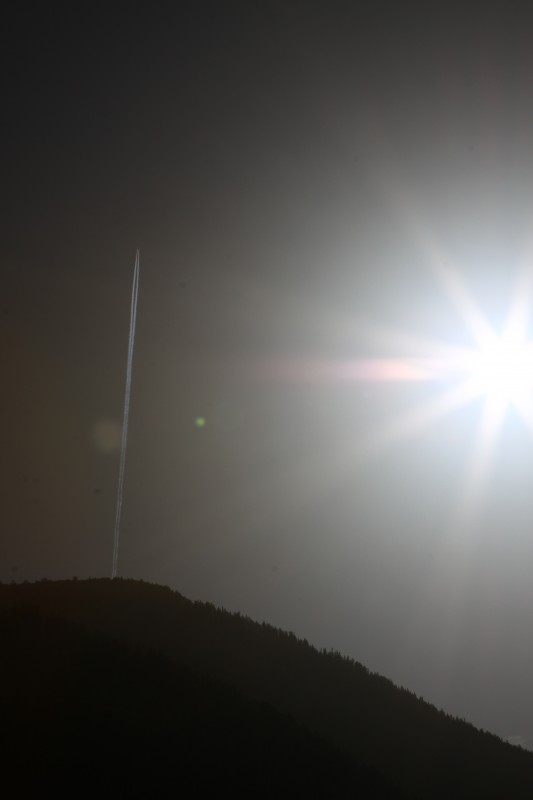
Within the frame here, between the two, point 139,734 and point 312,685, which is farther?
point 312,685

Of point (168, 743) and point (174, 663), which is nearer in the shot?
point (168, 743)

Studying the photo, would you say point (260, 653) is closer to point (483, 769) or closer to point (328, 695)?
point (328, 695)

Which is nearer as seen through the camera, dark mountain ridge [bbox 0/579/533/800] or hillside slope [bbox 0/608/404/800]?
hillside slope [bbox 0/608/404/800]

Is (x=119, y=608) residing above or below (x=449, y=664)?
below

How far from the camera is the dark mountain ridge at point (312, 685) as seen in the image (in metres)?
9.23

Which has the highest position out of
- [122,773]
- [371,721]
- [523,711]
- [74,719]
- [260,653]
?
[523,711]

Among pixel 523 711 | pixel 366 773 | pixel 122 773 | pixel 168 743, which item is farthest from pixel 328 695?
pixel 523 711

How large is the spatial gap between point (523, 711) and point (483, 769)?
184 ft

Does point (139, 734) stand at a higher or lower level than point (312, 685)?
lower

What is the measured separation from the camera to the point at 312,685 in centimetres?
1077

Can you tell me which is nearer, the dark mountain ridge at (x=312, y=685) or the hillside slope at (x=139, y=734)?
the hillside slope at (x=139, y=734)

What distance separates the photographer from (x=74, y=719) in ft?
21.4

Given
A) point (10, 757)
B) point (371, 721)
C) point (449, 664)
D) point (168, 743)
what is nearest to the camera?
point (10, 757)

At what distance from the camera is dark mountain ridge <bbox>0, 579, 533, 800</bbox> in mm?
9227
